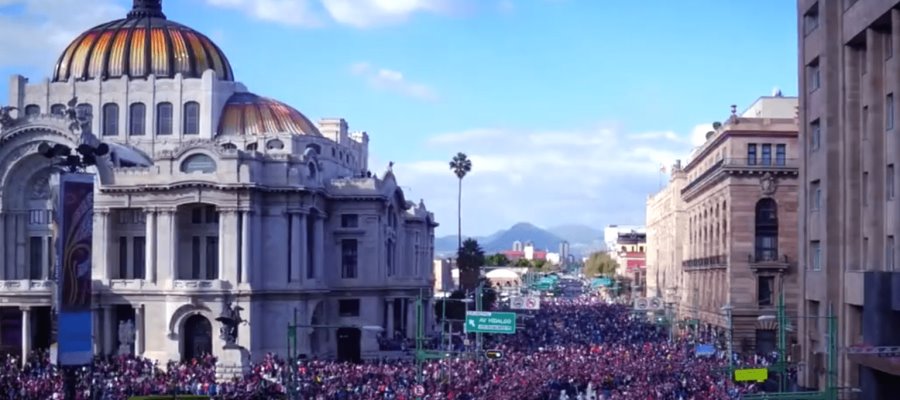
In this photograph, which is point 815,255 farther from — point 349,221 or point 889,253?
point 349,221

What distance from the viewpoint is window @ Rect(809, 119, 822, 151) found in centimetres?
4145

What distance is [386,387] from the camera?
4888cm

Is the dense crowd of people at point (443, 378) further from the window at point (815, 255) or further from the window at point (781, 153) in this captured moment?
the window at point (781, 153)

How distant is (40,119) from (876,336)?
156 ft

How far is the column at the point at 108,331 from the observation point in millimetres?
68125

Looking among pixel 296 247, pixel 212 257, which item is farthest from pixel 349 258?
pixel 212 257

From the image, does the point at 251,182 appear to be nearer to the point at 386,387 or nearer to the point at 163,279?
the point at 163,279

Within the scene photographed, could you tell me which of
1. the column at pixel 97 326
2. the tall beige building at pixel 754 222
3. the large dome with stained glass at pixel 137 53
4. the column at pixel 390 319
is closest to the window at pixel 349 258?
the column at pixel 390 319

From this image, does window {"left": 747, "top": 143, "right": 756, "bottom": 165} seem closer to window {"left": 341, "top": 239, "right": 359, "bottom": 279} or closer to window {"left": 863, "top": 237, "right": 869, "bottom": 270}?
window {"left": 341, "top": 239, "right": 359, "bottom": 279}

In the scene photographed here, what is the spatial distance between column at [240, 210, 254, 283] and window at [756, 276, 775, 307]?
90.3 ft

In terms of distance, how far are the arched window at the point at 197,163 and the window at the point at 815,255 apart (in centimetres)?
3516

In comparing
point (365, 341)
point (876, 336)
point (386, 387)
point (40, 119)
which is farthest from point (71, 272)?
point (365, 341)

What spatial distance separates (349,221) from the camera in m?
79.6

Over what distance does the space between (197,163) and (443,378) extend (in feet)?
70.9
